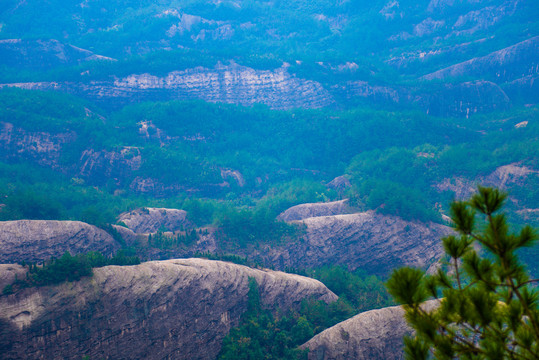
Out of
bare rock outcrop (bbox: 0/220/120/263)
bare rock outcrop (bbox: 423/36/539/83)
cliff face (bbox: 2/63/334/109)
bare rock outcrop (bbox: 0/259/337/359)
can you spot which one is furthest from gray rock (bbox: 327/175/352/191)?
bare rock outcrop (bbox: 423/36/539/83)

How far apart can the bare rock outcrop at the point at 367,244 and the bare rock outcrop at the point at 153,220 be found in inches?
440

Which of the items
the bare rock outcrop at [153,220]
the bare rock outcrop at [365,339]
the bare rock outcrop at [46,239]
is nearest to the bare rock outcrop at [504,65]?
the bare rock outcrop at [153,220]

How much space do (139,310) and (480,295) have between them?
60.1 ft

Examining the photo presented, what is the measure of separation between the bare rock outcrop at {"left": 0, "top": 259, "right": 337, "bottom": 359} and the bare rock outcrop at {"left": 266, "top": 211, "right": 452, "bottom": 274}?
12346mm

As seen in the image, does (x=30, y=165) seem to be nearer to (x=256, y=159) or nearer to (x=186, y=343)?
(x=256, y=159)

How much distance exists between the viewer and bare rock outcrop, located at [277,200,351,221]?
47.0m

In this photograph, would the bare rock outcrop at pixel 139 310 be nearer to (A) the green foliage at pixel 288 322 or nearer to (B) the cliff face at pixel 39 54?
(A) the green foliage at pixel 288 322

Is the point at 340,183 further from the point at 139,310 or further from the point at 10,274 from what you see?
the point at 10,274

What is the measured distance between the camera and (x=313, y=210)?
48031 millimetres

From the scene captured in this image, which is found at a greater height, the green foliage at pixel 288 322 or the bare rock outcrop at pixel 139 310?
the bare rock outcrop at pixel 139 310

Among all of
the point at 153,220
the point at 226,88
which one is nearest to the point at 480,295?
the point at 153,220

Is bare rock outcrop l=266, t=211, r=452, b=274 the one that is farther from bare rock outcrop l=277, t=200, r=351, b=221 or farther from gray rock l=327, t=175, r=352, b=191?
gray rock l=327, t=175, r=352, b=191

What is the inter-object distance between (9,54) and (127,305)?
78.4m

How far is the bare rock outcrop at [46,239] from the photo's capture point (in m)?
29.1
